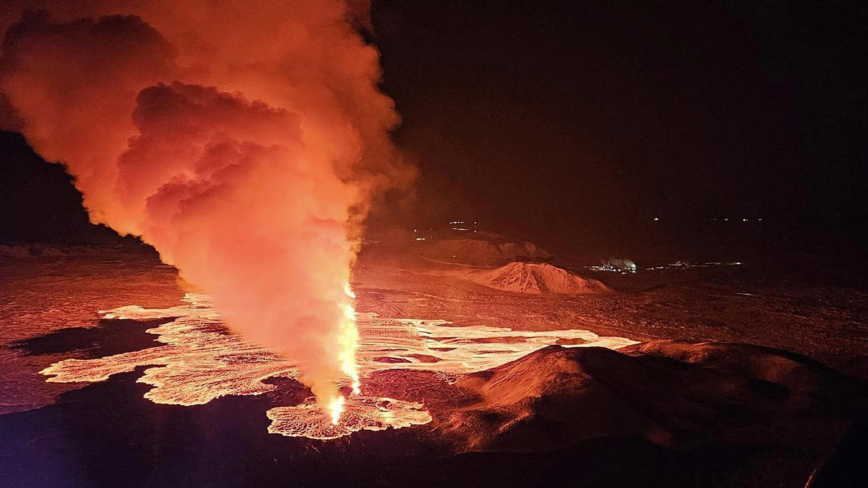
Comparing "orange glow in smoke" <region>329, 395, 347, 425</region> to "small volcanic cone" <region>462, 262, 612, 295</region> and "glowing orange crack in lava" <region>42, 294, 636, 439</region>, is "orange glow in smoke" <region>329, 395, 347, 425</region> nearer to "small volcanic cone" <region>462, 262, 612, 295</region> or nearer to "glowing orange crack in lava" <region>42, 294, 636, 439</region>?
"glowing orange crack in lava" <region>42, 294, 636, 439</region>

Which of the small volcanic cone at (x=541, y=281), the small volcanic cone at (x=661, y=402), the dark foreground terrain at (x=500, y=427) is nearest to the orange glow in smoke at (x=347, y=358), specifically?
the dark foreground terrain at (x=500, y=427)

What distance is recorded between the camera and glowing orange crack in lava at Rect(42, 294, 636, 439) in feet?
26.8

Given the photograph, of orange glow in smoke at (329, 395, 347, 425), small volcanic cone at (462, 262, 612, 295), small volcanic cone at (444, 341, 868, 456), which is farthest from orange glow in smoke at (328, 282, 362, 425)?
small volcanic cone at (462, 262, 612, 295)

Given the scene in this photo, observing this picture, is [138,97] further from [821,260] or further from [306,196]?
[821,260]

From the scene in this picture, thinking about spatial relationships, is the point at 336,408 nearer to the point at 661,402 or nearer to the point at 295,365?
the point at 295,365

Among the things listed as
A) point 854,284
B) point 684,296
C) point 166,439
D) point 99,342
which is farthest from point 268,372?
point 854,284

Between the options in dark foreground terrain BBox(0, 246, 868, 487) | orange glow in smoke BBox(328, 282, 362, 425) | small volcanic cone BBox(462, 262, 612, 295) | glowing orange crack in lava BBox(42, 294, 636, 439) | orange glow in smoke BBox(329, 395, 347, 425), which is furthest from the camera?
small volcanic cone BBox(462, 262, 612, 295)

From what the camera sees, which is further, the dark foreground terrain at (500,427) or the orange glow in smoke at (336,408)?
the orange glow in smoke at (336,408)

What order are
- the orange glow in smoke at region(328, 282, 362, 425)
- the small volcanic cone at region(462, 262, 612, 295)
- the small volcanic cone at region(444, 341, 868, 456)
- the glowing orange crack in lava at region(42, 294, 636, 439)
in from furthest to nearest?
the small volcanic cone at region(462, 262, 612, 295)
the orange glow in smoke at region(328, 282, 362, 425)
the glowing orange crack in lava at region(42, 294, 636, 439)
the small volcanic cone at region(444, 341, 868, 456)

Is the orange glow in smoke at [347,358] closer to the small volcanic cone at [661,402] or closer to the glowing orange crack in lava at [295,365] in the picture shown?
the glowing orange crack in lava at [295,365]

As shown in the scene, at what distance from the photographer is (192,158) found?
1403cm

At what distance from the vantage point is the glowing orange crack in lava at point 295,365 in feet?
26.8

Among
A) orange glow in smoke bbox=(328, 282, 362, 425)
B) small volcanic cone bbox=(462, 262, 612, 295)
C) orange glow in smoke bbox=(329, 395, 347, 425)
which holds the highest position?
small volcanic cone bbox=(462, 262, 612, 295)

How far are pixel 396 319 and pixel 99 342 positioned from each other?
24.7ft
